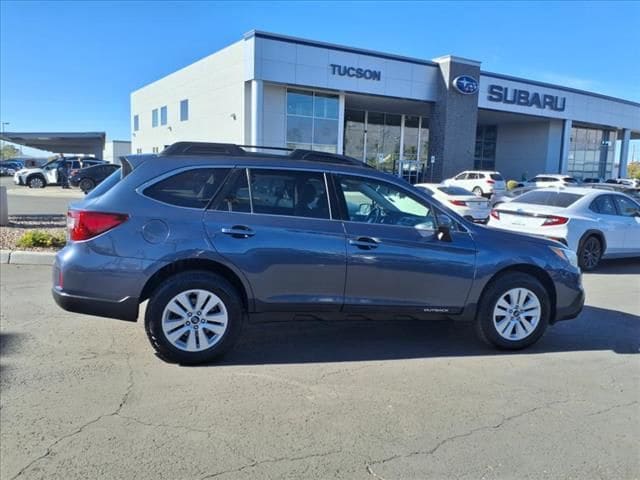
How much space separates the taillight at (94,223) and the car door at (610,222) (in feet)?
29.1

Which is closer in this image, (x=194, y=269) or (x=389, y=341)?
(x=194, y=269)

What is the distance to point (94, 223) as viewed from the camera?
4137 millimetres

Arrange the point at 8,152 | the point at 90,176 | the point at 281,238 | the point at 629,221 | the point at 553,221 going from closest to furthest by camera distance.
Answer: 1. the point at 281,238
2. the point at 553,221
3. the point at 629,221
4. the point at 90,176
5. the point at 8,152

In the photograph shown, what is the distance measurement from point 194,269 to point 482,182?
28364 millimetres

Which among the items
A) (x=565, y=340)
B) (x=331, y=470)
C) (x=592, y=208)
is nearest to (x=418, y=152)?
(x=592, y=208)

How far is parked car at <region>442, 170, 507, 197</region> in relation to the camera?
29.8 metres

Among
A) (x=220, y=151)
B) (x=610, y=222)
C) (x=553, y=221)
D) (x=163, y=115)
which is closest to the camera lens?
(x=220, y=151)

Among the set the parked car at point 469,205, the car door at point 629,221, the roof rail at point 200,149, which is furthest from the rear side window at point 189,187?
the parked car at point 469,205

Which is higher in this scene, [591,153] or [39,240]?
[591,153]

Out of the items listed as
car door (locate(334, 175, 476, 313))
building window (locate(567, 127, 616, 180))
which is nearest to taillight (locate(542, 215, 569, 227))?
car door (locate(334, 175, 476, 313))

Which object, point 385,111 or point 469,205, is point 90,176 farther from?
point 385,111

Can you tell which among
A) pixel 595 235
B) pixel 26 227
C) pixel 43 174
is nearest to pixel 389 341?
pixel 595 235

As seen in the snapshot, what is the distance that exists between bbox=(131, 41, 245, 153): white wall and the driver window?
24818mm

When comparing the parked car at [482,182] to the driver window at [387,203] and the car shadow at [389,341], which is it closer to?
the car shadow at [389,341]
